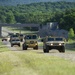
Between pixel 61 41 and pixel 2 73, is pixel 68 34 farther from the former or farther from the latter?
pixel 2 73

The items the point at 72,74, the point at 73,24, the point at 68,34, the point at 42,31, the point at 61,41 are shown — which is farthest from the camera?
the point at 42,31

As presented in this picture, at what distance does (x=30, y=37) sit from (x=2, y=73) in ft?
117

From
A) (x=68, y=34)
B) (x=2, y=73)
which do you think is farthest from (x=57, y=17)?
(x=2, y=73)

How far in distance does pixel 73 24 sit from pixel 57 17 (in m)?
35.5

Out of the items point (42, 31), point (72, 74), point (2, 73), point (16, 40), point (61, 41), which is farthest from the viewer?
point (42, 31)

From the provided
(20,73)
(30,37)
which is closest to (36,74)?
(20,73)

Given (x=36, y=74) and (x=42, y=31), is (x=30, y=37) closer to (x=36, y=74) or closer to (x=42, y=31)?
(x=36, y=74)

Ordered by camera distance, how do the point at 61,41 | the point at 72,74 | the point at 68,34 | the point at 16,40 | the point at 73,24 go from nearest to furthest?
the point at 72,74 → the point at 61,41 → the point at 16,40 → the point at 68,34 → the point at 73,24

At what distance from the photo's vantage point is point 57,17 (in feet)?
642

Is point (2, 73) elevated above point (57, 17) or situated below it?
below

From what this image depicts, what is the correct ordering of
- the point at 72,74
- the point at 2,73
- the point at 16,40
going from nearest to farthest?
the point at 72,74
the point at 2,73
the point at 16,40

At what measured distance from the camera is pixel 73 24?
161 meters

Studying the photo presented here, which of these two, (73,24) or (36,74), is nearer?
(36,74)

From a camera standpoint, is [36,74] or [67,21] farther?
[67,21]
